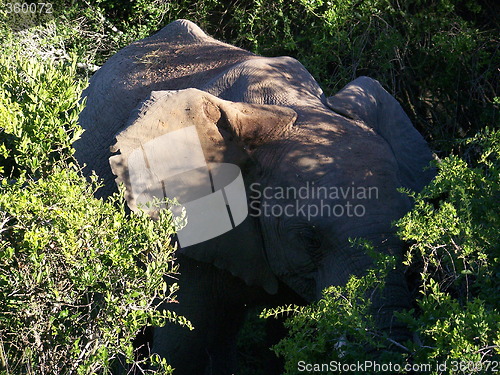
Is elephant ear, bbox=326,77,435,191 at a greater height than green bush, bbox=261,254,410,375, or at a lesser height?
greater

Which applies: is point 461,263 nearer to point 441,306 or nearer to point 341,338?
point 441,306

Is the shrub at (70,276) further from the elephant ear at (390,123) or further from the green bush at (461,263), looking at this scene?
the elephant ear at (390,123)

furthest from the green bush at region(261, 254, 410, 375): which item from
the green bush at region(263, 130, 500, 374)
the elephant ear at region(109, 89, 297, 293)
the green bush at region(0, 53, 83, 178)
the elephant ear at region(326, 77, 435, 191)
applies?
the green bush at region(0, 53, 83, 178)

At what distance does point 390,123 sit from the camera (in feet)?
17.4

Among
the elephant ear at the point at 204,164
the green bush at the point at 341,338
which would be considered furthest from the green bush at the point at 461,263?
the elephant ear at the point at 204,164

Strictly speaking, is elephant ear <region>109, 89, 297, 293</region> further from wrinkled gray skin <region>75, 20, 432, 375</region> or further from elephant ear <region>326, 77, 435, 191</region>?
elephant ear <region>326, 77, 435, 191</region>

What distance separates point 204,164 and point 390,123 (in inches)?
46.8

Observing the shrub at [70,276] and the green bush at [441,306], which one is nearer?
the green bush at [441,306]

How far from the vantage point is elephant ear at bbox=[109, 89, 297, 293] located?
4742 millimetres

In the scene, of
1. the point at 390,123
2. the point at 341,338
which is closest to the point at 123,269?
the point at 341,338

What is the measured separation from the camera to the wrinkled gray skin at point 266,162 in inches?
176

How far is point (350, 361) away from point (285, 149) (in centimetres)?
140

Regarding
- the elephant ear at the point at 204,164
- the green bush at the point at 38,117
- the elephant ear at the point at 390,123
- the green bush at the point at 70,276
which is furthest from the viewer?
the elephant ear at the point at 390,123

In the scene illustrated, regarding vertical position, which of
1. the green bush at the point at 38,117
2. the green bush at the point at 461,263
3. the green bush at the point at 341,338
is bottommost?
the green bush at the point at 341,338
